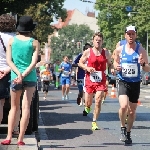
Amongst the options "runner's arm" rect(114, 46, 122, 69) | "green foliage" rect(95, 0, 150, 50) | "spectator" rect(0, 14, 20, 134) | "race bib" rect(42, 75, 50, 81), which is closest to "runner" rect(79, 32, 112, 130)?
"runner's arm" rect(114, 46, 122, 69)

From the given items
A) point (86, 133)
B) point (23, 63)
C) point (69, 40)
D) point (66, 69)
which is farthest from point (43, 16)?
point (69, 40)

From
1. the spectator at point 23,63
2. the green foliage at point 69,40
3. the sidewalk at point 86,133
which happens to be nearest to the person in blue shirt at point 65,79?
the sidewalk at point 86,133

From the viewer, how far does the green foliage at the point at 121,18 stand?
262ft

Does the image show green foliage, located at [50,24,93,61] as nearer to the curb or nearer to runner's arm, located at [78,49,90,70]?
runner's arm, located at [78,49,90,70]

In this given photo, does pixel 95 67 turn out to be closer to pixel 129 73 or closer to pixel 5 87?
pixel 129 73

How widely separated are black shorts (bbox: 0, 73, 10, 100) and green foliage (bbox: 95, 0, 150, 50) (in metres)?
69.7

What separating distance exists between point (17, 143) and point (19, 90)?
71cm

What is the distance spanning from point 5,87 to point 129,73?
2.39m

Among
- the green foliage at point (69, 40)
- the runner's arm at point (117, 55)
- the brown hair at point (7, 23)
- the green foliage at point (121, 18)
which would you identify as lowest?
the green foliage at point (69, 40)

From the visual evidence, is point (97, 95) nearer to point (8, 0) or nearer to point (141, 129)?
point (141, 129)

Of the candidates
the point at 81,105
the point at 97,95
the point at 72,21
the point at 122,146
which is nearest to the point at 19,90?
the point at 122,146

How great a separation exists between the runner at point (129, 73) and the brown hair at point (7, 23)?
1.96 m

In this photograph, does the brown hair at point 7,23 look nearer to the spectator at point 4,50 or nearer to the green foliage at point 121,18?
the spectator at point 4,50

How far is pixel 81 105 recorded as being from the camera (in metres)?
22.2
